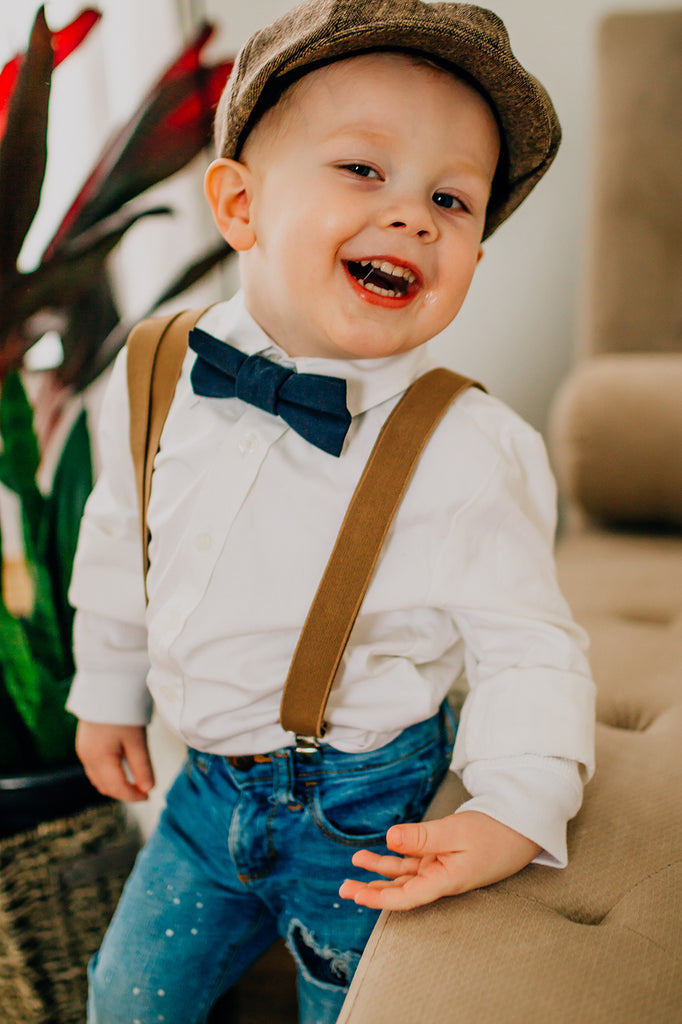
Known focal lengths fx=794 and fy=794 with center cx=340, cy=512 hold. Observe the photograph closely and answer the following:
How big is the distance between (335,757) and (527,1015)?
0.27 metres

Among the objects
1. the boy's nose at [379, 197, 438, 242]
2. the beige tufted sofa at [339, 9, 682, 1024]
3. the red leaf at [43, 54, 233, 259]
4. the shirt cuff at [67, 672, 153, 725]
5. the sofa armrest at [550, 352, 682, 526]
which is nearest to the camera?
the beige tufted sofa at [339, 9, 682, 1024]

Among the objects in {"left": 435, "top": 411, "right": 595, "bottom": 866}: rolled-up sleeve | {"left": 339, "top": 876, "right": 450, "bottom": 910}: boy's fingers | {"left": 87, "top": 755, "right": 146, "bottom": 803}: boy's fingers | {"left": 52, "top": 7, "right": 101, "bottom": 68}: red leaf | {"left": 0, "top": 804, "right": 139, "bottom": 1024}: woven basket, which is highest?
{"left": 52, "top": 7, "right": 101, "bottom": 68}: red leaf

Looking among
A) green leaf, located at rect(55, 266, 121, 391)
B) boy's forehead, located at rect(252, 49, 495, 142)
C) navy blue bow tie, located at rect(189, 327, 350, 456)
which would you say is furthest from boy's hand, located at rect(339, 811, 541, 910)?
green leaf, located at rect(55, 266, 121, 391)

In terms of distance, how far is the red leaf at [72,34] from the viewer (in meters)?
0.83

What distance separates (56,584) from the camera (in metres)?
0.94

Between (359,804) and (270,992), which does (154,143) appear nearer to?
(359,804)

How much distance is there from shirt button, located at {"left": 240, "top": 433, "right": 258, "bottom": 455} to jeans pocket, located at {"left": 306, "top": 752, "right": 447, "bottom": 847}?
0.29m

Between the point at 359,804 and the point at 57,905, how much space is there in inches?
17.6

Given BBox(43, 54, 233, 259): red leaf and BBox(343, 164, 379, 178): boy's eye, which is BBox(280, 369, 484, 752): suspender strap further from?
BBox(43, 54, 233, 259): red leaf

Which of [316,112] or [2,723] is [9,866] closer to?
[2,723]

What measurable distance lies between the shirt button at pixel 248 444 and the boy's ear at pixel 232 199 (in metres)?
0.16

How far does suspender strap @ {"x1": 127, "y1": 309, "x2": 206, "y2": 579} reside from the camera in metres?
0.72

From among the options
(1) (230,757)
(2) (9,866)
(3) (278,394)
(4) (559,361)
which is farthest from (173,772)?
(4) (559,361)

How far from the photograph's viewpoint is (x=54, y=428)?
3.64 feet
